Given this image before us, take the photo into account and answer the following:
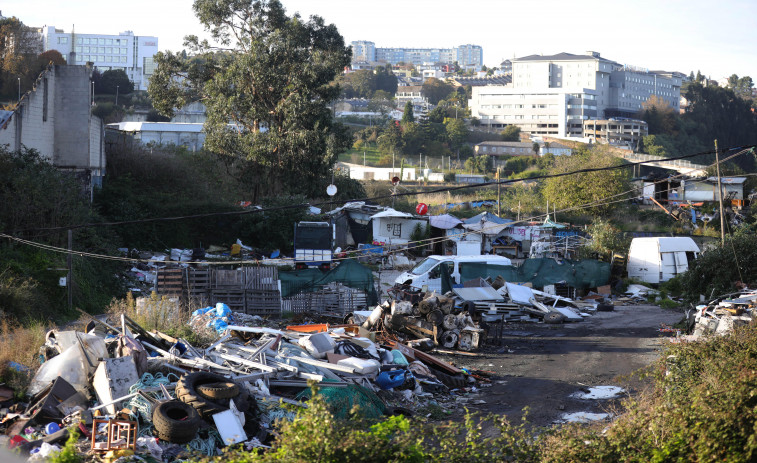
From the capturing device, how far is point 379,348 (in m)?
16.1

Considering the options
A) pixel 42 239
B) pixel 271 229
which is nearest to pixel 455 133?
pixel 271 229

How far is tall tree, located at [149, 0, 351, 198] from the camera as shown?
40344 mm

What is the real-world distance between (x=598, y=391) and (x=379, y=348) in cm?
479

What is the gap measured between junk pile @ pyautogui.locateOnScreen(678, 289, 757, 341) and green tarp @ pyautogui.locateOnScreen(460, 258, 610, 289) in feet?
26.2

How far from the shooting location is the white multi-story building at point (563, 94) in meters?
125

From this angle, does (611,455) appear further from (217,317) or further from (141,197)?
(141,197)

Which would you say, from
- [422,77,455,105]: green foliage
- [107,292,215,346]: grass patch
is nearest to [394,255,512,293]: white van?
[107,292,215,346]: grass patch

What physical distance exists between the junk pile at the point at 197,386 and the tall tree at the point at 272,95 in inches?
979

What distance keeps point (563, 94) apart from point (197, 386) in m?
120

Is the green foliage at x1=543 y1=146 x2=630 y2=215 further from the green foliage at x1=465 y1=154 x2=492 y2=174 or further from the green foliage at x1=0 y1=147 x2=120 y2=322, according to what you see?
the green foliage at x1=465 y1=154 x2=492 y2=174

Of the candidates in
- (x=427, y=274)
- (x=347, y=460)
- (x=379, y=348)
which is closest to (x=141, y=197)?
(x=427, y=274)

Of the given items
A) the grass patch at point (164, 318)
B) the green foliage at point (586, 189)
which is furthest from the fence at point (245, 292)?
the green foliage at point (586, 189)

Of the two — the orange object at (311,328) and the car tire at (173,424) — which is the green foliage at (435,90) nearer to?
the orange object at (311,328)

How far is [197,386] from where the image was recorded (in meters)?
11.5
